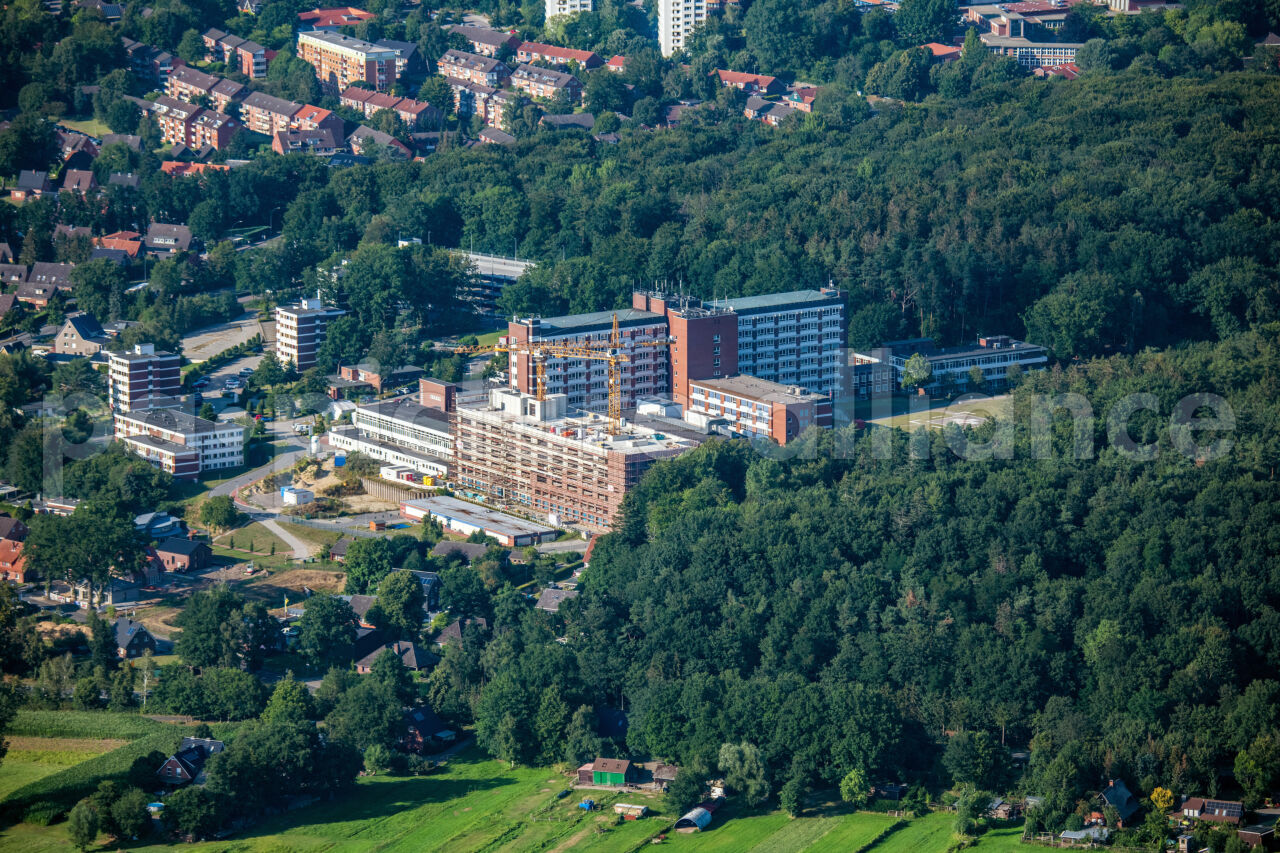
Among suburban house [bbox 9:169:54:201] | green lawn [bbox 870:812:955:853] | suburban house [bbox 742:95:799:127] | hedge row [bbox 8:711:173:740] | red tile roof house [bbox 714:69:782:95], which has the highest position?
red tile roof house [bbox 714:69:782:95]

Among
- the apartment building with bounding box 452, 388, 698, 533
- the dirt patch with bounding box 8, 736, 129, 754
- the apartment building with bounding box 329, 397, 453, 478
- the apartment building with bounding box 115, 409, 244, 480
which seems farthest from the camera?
the apartment building with bounding box 329, 397, 453, 478

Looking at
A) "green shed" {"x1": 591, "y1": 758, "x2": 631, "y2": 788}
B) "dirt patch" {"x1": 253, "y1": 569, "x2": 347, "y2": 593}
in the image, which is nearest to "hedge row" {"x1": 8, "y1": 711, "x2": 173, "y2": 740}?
"dirt patch" {"x1": 253, "y1": 569, "x2": 347, "y2": 593}

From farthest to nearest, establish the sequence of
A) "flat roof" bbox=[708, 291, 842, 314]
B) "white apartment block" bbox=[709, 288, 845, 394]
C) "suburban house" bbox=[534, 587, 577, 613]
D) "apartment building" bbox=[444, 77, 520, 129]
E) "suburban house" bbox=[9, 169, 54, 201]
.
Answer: "apartment building" bbox=[444, 77, 520, 129] < "suburban house" bbox=[9, 169, 54, 201] < "flat roof" bbox=[708, 291, 842, 314] < "white apartment block" bbox=[709, 288, 845, 394] < "suburban house" bbox=[534, 587, 577, 613]

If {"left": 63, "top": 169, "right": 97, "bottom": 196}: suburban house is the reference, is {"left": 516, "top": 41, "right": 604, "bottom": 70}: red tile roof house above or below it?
above

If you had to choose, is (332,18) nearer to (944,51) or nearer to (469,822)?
(944,51)

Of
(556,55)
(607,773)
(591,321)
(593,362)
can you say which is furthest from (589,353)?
(556,55)

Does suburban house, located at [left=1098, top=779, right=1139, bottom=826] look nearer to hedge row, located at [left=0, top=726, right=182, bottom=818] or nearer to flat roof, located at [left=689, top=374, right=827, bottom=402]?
hedge row, located at [left=0, top=726, right=182, bottom=818]

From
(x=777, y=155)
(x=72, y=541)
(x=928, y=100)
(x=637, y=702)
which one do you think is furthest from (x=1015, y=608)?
(x=928, y=100)

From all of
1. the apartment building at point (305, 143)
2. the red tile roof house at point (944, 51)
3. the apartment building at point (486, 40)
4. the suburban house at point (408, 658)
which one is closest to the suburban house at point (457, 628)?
the suburban house at point (408, 658)
